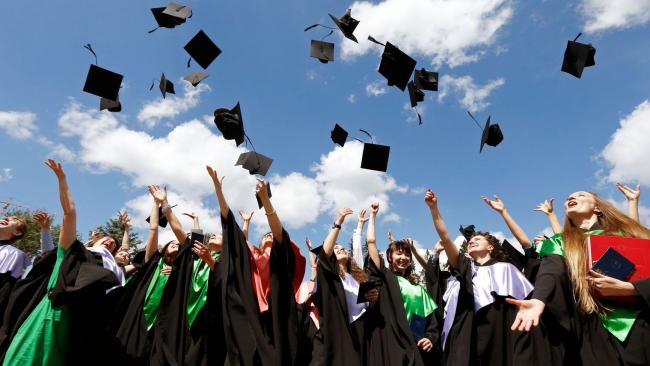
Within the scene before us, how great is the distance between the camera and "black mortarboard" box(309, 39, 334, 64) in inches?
223

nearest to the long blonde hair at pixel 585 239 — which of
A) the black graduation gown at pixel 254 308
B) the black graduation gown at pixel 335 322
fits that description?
the black graduation gown at pixel 335 322

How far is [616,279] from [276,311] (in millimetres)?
2462

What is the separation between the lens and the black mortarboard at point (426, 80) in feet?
19.1

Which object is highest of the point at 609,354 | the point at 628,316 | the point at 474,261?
the point at 474,261

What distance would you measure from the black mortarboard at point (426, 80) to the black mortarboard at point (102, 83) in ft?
12.2

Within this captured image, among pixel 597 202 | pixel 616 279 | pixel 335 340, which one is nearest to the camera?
pixel 616 279

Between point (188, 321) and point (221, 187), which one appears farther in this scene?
point (188, 321)

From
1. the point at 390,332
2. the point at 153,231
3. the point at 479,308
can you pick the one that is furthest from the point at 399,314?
the point at 153,231

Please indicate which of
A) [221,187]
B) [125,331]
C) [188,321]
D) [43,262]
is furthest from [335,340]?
[43,262]

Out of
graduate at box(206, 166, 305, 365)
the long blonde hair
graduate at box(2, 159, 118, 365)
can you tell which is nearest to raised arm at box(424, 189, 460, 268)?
the long blonde hair

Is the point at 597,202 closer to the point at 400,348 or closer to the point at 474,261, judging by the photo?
the point at 474,261

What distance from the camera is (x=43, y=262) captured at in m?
3.86

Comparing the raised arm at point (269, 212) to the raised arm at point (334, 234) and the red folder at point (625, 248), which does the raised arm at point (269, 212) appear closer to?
the raised arm at point (334, 234)

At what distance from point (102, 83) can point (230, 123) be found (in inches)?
66.2
